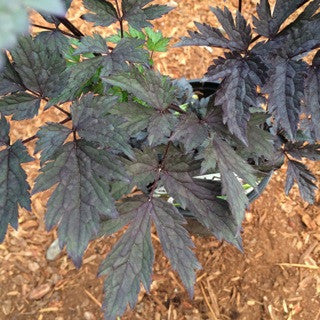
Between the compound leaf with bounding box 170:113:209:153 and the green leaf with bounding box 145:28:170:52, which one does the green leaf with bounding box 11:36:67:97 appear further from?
the green leaf with bounding box 145:28:170:52

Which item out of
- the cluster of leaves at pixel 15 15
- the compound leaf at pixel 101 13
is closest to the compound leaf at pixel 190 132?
the compound leaf at pixel 101 13

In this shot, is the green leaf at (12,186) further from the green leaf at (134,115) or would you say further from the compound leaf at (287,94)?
the compound leaf at (287,94)

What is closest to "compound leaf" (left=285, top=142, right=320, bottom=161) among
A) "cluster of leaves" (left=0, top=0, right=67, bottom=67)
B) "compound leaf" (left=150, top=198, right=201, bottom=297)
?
"compound leaf" (left=150, top=198, right=201, bottom=297)

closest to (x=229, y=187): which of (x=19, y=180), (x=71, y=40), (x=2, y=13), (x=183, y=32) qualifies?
(x=19, y=180)

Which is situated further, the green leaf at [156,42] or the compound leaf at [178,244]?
the green leaf at [156,42]

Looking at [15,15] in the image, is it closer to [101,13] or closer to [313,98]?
[313,98]
